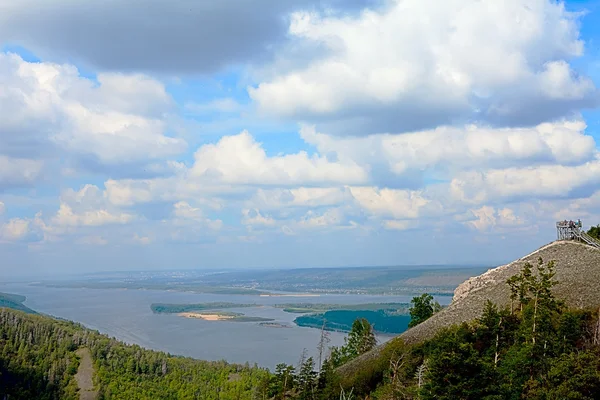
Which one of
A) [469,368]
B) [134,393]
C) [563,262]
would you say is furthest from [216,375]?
[469,368]

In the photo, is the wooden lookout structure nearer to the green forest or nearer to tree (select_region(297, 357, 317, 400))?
the green forest

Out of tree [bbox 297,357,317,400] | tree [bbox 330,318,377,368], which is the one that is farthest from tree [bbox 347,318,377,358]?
tree [bbox 297,357,317,400]

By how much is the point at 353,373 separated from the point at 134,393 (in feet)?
223

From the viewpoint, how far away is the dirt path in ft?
330

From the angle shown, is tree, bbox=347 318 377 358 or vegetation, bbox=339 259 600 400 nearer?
vegetation, bbox=339 259 600 400

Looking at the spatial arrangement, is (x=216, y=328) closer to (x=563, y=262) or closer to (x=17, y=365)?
(x=17, y=365)

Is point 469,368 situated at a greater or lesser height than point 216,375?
greater

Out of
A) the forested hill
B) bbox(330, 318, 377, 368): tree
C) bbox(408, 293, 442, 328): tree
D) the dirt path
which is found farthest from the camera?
the dirt path

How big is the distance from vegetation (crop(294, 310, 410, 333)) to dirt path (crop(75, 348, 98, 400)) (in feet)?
181

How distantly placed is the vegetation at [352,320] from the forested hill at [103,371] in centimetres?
4707

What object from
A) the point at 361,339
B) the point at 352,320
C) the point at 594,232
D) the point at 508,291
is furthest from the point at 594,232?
the point at 352,320

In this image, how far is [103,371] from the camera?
349 ft

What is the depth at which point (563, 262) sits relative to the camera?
44.6m

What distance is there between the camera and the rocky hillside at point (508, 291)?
39.1 m
